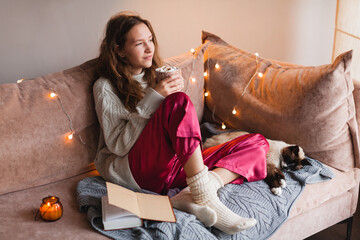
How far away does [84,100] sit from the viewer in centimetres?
181

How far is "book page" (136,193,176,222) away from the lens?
4.56 ft

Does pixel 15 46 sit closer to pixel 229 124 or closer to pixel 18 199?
pixel 18 199

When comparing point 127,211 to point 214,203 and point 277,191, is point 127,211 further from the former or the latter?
point 277,191

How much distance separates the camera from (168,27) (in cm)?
247

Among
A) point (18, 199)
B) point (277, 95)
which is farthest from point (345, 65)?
point (18, 199)

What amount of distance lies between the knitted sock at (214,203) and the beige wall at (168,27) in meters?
1.17

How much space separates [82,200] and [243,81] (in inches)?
41.9

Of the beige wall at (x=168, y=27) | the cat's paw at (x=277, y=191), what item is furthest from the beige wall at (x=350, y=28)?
the cat's paw at (x=277, y=191)

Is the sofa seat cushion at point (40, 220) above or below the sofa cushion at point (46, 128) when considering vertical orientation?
below

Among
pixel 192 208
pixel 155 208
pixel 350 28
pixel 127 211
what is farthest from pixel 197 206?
pixel 350 28

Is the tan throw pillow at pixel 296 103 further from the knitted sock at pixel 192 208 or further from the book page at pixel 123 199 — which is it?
the book page at pixel 123 199

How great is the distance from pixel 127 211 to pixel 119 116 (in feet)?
1.59

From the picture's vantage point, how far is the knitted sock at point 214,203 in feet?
4.62

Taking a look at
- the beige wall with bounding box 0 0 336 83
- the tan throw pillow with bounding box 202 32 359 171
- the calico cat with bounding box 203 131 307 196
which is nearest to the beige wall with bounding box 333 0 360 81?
the beige wall with bounding box 0 0 336 83
